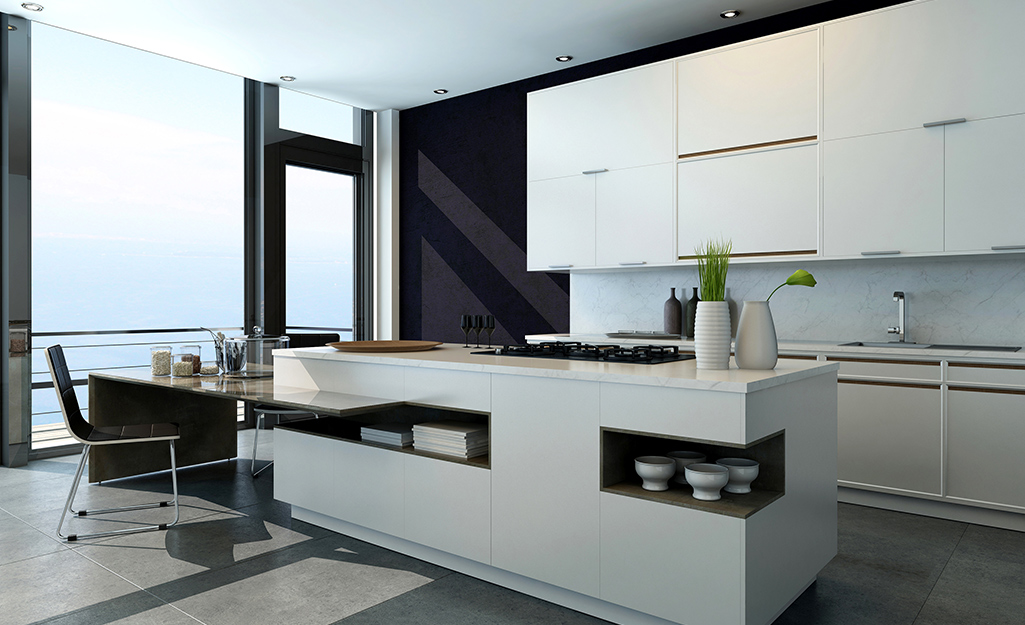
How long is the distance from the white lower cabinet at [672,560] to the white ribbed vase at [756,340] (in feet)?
1.91

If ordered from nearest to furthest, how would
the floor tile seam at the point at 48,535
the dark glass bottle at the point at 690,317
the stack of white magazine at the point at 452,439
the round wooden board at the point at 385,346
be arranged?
the stack of white magazine at the point at 452,439 < the floor tile seam at the point at 48,535 < the round wooden board at the point at 385,346 < the dark glass bottle at the point at 690,317

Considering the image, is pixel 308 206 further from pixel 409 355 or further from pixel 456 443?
pixel 456 443

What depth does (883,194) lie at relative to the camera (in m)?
3.62

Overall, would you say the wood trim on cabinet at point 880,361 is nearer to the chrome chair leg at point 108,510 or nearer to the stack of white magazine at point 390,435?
the stack of white magazine at point 390,435

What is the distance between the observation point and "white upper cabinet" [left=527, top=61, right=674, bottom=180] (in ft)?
14.5

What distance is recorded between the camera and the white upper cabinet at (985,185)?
3248mm

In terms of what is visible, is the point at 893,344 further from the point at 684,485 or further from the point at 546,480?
the point at 546,480

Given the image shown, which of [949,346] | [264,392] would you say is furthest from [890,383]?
[264,392]

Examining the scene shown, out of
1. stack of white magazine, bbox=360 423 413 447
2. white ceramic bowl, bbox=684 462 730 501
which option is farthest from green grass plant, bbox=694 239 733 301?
stack of white magazine, bbox=360 423 413 447

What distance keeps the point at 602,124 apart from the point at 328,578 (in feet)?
11.2

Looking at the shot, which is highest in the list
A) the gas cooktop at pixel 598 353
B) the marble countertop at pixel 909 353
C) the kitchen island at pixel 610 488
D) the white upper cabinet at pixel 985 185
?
the white upper cabinet at pixel 985 185

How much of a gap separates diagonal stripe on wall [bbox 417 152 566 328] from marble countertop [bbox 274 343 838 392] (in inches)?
101

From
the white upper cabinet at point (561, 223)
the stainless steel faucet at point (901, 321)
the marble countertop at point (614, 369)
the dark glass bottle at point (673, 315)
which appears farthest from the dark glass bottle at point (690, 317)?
the marble countertop at point (614, 369)

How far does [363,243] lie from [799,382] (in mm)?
5185
